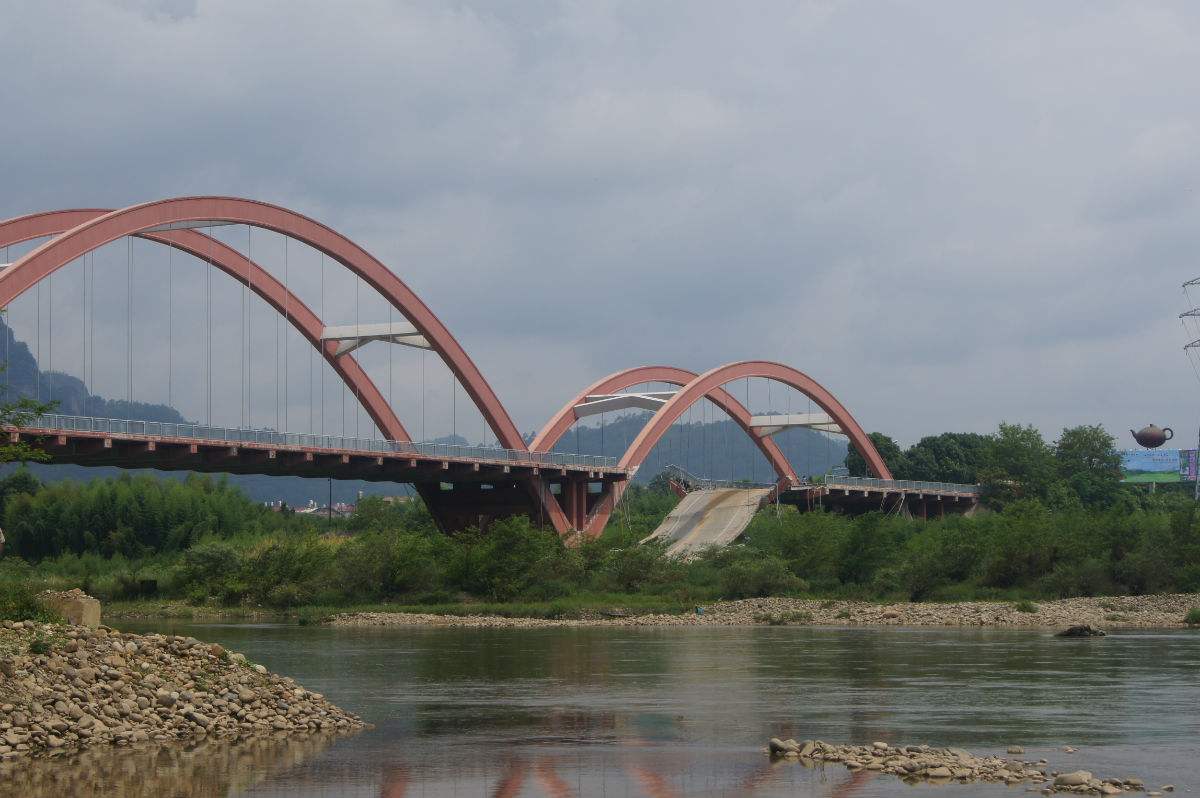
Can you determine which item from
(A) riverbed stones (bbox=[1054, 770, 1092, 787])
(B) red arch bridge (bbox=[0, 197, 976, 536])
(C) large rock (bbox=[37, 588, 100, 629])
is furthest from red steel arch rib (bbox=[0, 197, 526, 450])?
(A) riverbed stones (bbox=[1054, 770, 1092, 787])

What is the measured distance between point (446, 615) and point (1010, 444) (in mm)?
58032

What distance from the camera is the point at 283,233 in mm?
56500

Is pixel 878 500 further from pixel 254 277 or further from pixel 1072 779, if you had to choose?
pixel 1072 779

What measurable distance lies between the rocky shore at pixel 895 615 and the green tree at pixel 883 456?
5519 cm

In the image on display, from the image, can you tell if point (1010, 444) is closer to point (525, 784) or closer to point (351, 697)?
point (351, 697)

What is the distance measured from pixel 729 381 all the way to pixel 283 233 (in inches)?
1350

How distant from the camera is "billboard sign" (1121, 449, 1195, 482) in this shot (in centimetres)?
13925

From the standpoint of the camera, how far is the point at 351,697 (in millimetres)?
24984

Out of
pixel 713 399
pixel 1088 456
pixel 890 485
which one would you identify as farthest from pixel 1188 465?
pixel 713 399

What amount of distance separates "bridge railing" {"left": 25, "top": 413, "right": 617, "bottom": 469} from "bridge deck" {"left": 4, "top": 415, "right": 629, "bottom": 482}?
0.11ft

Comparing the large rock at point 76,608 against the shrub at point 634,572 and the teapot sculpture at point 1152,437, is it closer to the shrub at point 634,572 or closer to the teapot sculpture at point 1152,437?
the shrub at point 634,572

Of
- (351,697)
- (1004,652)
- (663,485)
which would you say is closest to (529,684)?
(351,697)

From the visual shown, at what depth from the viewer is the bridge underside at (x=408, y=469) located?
4759 centimetres

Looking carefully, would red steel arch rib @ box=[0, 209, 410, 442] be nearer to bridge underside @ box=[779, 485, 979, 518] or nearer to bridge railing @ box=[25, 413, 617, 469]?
bridge railing @ box=[25, 413, 617, 469]
